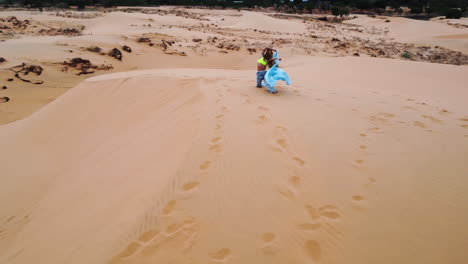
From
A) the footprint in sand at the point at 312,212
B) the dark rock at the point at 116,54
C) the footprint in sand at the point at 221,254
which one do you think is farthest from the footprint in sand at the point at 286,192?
the dark rock at the point at 116,54

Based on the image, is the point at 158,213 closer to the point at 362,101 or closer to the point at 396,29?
the point at 362,101

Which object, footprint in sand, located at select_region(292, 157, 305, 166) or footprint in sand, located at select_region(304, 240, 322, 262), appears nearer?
footprint in sand, located at select_region(304, 240, 322, 262)

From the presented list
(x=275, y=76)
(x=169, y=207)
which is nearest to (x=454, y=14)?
(x=275, y=76)

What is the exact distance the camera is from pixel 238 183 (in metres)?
2.04

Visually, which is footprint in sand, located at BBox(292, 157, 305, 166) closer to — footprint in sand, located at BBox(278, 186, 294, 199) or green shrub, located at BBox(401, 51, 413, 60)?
footprint in sand, located at BBox(278, 186, 294, 199)

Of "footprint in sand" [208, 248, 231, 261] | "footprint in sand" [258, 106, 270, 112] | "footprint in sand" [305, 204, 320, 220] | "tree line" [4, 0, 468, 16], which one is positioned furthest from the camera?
"tree line" [4, 0, 468, 16]

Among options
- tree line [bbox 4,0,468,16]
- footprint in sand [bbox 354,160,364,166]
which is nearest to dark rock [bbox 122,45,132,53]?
footprint in sand [bbox 354,160,364,166]

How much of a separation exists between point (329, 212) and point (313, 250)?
0.36 m

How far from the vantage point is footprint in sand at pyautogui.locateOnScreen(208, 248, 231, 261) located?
146cm

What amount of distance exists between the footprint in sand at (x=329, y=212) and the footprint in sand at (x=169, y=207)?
1.10 m

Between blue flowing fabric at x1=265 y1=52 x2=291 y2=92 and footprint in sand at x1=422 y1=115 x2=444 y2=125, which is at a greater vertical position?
blue flowing fabric at x1=265 y1=52 x2=291 y2=92

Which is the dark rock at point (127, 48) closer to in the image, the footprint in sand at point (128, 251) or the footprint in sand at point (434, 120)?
the footprint in sand at point (128, 251)

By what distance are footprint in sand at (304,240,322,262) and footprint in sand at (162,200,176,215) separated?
0.98m

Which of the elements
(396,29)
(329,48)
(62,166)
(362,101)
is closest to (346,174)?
(362,101)
